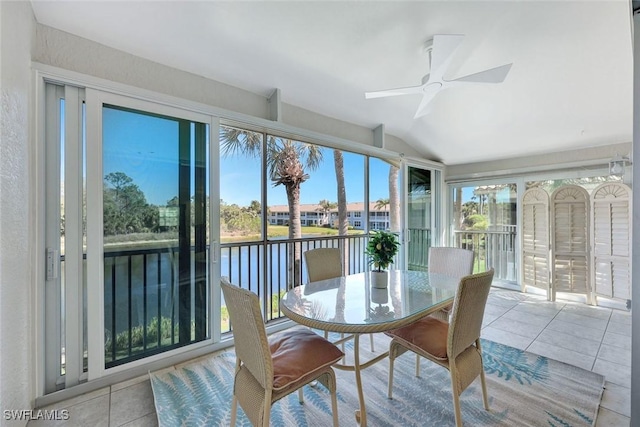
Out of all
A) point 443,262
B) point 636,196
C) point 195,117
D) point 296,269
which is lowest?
point 296,269

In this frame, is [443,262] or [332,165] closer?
[443,262]

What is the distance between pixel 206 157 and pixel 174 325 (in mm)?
1577

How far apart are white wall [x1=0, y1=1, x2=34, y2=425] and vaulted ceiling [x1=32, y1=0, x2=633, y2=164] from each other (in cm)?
53

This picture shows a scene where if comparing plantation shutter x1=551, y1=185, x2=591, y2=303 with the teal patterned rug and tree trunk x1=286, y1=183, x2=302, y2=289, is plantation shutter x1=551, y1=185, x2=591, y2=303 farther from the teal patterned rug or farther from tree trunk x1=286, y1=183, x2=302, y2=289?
tree trunk x1=286, y1=183, x2=302, y2=289

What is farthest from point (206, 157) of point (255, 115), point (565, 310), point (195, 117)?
point (565, 310)

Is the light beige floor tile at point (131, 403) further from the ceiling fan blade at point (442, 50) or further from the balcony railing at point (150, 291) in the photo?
the ceiling fan blade at point (442, 50)

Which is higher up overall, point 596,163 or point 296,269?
point 596,163

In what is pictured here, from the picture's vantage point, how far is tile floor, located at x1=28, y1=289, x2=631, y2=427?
1846mm

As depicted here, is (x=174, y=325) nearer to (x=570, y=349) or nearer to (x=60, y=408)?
(x=60, y=408)

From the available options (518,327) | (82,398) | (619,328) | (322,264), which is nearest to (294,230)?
(322,264)

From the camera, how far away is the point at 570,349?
271cm

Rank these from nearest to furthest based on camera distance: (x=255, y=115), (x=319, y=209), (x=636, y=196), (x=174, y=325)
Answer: (x=636, y=196), (x=174, y=325), (x=255, y=115), (x=319, y=209)

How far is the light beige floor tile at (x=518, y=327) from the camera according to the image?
10.1 feet

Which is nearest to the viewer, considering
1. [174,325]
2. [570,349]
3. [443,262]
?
[174,325]
